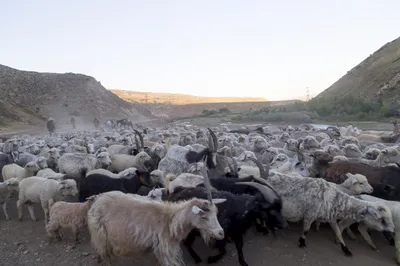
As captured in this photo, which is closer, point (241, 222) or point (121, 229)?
point (121, 229)

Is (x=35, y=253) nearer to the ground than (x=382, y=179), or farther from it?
nearer to the ground

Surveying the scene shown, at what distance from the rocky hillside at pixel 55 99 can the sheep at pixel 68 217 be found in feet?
129

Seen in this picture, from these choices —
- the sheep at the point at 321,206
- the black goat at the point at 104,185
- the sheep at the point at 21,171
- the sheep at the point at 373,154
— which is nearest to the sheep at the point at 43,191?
the black goat at the point at 104,185

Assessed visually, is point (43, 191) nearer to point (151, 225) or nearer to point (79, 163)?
point (79, 163)

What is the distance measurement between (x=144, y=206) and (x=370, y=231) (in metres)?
4.70

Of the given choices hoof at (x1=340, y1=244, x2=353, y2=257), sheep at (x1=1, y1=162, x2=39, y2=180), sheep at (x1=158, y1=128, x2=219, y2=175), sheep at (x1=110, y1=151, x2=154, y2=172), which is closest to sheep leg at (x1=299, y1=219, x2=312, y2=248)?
hoof at (x1=340, y1=244, x2=353, y2=257)

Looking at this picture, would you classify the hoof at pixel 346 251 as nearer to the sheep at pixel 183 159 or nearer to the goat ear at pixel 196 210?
the goat ear at pixel 196 210

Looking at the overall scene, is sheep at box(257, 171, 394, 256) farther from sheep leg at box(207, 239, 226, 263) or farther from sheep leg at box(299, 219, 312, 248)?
sheep leg at box(207, 239, 226, 263)

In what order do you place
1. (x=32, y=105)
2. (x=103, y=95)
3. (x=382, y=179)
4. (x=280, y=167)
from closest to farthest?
(x=382, y=179)
(x=280, y=167)
(x=32, y=105)
(x=103, y=95)

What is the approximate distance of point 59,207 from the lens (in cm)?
675

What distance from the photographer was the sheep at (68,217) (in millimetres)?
6469

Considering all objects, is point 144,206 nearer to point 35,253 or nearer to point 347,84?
point 35,253

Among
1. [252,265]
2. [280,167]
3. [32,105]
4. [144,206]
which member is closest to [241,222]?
[252,265]

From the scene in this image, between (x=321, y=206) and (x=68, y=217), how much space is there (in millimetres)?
4594
